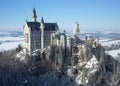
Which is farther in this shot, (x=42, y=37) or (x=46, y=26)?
(x=46, y=26)

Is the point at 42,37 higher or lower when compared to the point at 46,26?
lower

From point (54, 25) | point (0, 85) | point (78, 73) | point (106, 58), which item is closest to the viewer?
point (0, 85)

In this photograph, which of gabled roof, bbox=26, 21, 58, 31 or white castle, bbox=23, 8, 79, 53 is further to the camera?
gabled roof, bbox=26, 21, 58, 31

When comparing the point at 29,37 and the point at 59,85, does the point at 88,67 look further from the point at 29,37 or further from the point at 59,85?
the point at 29,37

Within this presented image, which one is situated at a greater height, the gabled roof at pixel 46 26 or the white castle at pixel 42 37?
the gabled roof at pixel 46 26

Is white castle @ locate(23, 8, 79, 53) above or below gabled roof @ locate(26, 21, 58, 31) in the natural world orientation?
below

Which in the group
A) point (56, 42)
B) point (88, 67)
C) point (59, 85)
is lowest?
point (59, 85)

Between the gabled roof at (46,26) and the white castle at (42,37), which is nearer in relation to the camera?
the white castle at (42,37)

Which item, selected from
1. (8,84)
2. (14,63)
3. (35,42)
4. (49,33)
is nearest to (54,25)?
(49,33)
